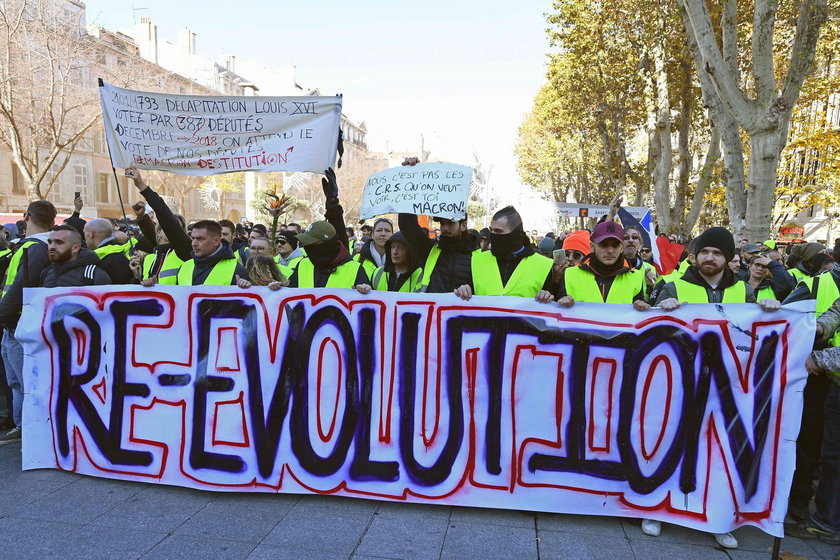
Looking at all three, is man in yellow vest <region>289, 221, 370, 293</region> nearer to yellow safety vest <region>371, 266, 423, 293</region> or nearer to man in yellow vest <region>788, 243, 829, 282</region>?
yellow safety vest <region>371, 266, 423, 293</region>

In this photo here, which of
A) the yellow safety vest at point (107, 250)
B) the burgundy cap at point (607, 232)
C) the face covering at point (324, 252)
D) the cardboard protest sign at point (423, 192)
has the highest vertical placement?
the cardboard protest sign at point (423, 192)

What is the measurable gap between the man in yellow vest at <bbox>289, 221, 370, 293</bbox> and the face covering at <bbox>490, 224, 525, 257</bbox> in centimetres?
99

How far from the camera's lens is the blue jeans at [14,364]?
449 centimetres

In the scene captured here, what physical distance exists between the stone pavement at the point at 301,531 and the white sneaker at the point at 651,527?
3 centimetres

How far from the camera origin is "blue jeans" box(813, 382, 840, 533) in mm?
3264

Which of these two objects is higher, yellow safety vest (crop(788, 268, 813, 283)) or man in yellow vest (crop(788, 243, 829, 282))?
man in yellow vest (crop(788, 243, 829, 282))

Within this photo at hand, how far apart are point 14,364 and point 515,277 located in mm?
3914

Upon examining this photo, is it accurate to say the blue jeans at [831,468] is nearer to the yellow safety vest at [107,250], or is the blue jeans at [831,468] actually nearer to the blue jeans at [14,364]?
the yellow safety vest at [107,250]

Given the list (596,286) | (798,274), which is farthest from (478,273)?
(798,274)

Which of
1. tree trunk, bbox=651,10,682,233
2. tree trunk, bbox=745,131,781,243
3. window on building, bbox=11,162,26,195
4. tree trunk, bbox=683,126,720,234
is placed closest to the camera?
tree trunk, bbox=745,131,781,243

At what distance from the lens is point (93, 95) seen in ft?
66.9

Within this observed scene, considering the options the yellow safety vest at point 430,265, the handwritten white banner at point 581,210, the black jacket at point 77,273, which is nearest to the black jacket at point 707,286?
the yellow safety vest at point 430,265

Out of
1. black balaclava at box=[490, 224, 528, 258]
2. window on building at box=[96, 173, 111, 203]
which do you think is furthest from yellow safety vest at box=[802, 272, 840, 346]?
window on building at box=[96, 173, 111, 203]

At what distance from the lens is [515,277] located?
12.7 ft
